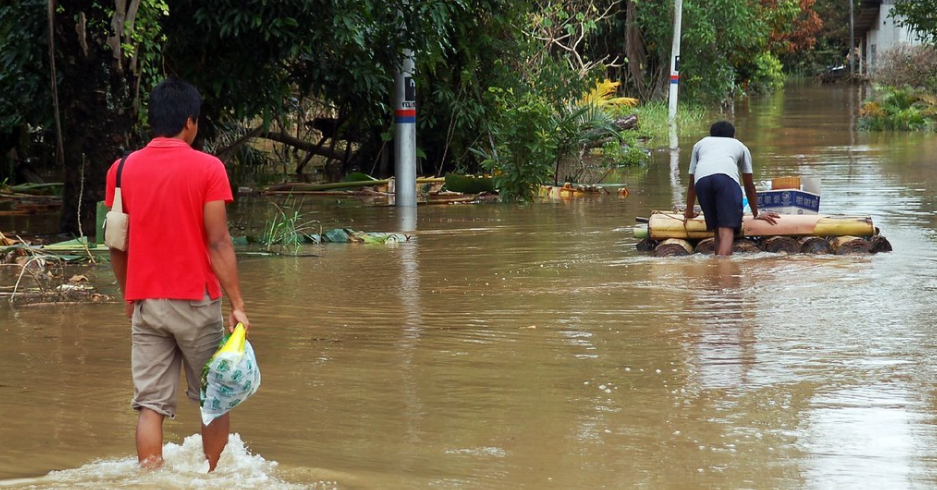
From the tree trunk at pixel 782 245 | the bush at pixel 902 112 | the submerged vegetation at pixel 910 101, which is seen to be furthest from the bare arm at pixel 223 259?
the bush at pixel 902 112

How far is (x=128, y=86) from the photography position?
11781 mm

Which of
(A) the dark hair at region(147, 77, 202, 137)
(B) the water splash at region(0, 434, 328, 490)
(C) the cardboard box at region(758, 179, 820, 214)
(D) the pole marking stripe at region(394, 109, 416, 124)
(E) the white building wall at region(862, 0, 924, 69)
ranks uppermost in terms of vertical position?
(E) the white building wall at region(862, 0, 924, 69)

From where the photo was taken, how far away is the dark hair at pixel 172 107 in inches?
187

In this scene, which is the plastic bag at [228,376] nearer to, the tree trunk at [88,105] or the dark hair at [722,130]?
the tree trunk at [88,105]

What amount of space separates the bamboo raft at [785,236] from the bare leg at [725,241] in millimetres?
196

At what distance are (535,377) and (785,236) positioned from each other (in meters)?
5.23

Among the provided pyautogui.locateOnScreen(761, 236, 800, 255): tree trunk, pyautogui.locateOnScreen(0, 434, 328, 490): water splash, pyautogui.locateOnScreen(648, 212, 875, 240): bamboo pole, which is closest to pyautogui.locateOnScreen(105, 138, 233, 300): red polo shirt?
pyautogui.locateOnScreen(0, 434, 328, 490): water splash

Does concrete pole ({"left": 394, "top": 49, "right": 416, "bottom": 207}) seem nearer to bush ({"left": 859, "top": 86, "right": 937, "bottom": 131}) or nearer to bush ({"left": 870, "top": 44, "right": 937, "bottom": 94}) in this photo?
bush ({"left": 859, "top": 86, "right": 937, "bottom": 131})

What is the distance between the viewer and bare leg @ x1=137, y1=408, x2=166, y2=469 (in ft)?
15.6

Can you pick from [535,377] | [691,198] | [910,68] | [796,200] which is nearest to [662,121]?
[910,68]

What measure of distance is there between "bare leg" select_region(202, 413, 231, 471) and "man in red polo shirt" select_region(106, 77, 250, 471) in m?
0.17

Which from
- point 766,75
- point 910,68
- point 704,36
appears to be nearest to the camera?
point 704,36

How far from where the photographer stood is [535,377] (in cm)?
639

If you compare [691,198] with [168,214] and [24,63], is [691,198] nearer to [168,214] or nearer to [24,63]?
[24,63]
